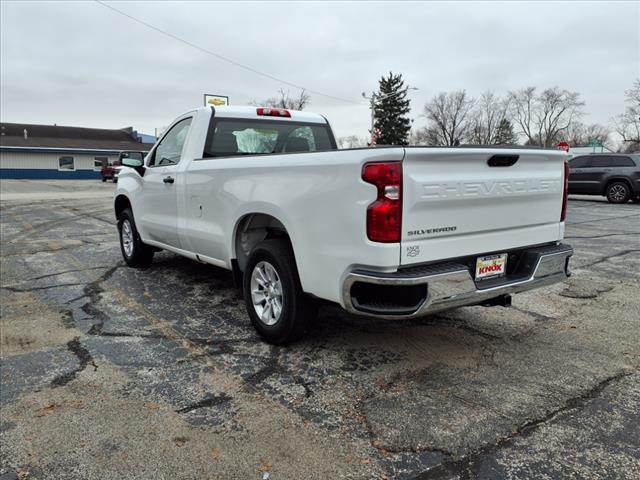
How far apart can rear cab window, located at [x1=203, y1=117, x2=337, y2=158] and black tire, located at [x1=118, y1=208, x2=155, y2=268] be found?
7.04ft

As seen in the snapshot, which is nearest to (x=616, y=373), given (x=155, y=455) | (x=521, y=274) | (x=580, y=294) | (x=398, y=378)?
(x=521, y=274)

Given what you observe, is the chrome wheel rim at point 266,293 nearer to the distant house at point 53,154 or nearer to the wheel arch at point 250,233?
the wheel arch at point 250,233

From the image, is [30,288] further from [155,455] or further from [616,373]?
[616,373]

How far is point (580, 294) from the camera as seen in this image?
5.67 metres

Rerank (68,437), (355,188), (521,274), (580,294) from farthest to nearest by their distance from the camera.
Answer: (580,294)
(521,274)
(355,188)
(68,437)

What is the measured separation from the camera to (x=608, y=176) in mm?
17906

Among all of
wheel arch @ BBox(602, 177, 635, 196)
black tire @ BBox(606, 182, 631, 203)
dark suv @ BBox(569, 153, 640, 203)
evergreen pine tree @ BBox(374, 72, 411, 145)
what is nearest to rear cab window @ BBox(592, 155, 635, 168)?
dark suv @ BBox(569, 153, 640, 203)

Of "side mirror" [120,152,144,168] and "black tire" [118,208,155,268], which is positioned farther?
"black tire" [118,208,155,268]

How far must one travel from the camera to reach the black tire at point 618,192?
692 inches

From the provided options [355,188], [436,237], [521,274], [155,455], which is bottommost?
[155,455]

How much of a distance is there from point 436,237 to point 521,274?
0.98 m

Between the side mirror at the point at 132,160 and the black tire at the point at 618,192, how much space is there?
16.7 meters

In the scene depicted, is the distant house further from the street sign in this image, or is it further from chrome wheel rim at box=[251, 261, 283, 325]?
chrome wheel rim at box=[251, 261, 283, 325]

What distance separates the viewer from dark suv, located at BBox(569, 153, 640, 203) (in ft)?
57.3
